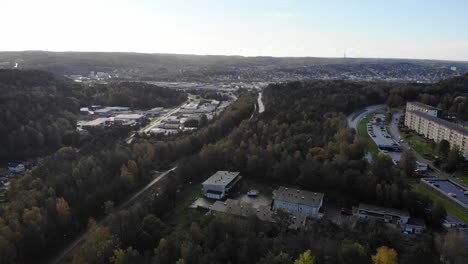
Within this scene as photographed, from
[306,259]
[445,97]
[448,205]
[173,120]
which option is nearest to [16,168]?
[173,120]

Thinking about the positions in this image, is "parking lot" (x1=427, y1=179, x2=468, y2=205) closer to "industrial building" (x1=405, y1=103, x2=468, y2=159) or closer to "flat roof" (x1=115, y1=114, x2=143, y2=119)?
"industrial building" (x1=405, y1=103, x2=468, y2=159)

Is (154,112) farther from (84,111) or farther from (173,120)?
(84,111)

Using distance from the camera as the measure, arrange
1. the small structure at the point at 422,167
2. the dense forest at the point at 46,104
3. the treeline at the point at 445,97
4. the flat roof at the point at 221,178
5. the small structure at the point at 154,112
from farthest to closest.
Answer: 1. the small structure at the point at 154,112
2. the treeline at the point at 445,97
3. the dense forest at the point at 46,104
4. the small structure at the point at 422,167
5. the flat roof at the point at 221,178

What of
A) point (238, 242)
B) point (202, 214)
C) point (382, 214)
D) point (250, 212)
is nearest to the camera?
point (238, 242)

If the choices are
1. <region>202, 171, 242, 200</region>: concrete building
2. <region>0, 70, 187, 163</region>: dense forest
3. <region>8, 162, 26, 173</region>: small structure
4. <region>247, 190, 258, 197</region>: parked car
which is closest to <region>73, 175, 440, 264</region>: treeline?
<region>202, 171, 242, 200</region>: concrete building

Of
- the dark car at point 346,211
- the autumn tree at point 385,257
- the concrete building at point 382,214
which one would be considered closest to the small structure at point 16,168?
the dark car at point 346,211

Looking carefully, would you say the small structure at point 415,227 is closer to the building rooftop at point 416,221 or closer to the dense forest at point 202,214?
the building rooftop at point 416,221

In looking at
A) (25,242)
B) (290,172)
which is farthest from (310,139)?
(25,242)
